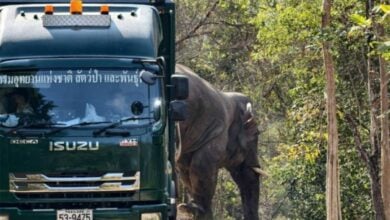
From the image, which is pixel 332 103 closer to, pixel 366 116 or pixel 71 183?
pixel 366 116

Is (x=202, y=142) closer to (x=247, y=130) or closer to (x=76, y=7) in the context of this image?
(x=247, y=130)

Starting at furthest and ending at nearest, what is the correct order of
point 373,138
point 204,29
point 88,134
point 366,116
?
point 204,29
point 366,116
point 373,138
point 88,134

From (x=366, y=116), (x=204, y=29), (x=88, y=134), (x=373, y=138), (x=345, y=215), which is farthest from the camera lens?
(x=204, y=29)

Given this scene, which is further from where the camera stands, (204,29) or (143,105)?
(204,29)

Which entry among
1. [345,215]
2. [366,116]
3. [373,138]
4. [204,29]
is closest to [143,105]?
[373,138]

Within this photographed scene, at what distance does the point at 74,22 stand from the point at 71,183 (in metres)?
1.78

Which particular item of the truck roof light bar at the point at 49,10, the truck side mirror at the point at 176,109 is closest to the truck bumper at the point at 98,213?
the truck side mirror at the point at 176,109

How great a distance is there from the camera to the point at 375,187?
681 inches

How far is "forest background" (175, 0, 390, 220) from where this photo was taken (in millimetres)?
16344

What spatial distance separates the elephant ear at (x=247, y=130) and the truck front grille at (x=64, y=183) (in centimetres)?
910

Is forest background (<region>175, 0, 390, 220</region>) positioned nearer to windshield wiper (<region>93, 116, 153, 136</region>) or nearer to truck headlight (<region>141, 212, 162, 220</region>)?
windshield wiper (<region>93, 116, 153, 136</region>)

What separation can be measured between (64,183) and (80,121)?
68cm

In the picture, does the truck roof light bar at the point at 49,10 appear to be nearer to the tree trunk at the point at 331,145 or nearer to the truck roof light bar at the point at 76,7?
the truck roof light bar at the point at 76,7

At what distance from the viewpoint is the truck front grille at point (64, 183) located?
10125 millimetres
